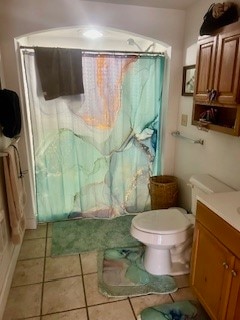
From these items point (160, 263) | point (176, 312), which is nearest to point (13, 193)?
point (160, 263)

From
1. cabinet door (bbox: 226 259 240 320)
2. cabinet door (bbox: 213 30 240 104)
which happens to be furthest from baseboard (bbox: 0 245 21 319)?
cabinet door (bbox: 213 30 240 104)

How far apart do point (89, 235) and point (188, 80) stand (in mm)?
1895

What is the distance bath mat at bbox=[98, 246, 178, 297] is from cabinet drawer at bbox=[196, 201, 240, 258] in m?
0.71

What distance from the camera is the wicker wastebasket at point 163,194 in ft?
8.48

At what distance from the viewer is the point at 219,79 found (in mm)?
1620

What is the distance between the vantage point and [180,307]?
168cm

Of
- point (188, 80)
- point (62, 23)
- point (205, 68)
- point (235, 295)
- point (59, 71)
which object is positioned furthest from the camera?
point (188, 80)

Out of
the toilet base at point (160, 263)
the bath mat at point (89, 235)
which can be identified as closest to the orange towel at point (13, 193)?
the bath mat at point (89, 235)

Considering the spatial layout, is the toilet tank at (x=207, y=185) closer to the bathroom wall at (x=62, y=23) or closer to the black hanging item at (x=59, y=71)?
the bathroom wall at (x=62, y=23)

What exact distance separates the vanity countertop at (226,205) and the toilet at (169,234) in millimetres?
282

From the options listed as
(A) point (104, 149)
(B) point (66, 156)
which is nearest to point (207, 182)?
(A) point (104, 149)

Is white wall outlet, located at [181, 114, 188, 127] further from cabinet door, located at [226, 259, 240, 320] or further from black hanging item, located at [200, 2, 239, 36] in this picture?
cabinet door, located at [226, 259, 240, 320]

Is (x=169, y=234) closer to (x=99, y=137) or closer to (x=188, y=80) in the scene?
(x=99, y=137)

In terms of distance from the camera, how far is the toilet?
1.81m
